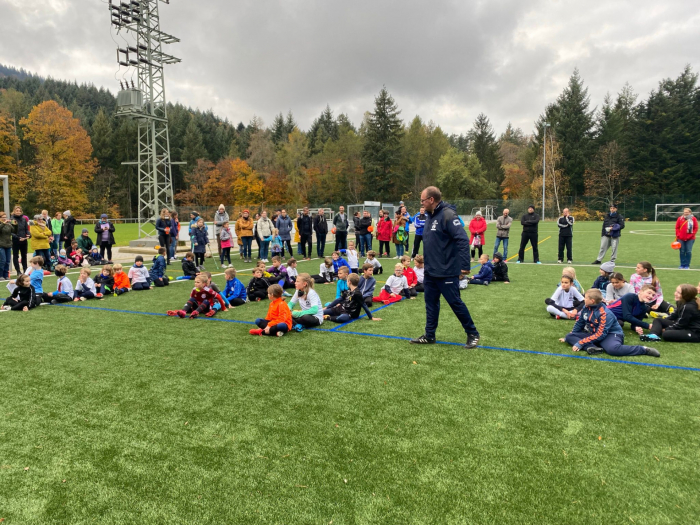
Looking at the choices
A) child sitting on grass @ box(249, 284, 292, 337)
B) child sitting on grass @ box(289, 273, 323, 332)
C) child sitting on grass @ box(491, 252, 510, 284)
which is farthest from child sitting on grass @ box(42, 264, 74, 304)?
child sitting on grass @ box(491, 252, 510, 284)

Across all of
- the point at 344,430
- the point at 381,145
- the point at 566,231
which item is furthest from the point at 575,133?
the point at 344,430

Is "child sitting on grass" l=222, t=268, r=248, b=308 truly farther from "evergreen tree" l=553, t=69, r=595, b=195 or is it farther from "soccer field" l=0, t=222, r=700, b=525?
"evergreen tree" l=553, t=69, r=595, b=195

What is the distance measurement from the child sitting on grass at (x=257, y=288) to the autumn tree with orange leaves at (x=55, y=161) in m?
49.4

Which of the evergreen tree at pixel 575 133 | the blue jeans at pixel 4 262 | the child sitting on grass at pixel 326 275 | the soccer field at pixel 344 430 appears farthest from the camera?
the evergreen tree at pixel 575 133

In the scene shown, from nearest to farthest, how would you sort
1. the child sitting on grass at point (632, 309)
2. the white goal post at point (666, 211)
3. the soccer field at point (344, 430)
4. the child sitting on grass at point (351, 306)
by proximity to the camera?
1. the soccer field at point (344, 430)
2. the child sitting on grass at point (632, 309)
3. the child sitting on grass at point (351, 306)
4. the white goal post at point (666, 211)

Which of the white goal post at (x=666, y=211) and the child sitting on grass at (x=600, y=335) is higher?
the white goal post at (x=666, y=211)

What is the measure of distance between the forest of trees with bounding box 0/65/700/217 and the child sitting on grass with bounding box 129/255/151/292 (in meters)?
45.8

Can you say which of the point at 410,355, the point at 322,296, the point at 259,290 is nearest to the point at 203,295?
the point at 259,290

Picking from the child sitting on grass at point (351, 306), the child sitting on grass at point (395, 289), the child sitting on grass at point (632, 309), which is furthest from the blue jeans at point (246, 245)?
the child sitting on grass at point (632, 309)

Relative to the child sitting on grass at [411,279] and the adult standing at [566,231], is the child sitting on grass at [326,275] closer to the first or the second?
the child sitting on grass at [411,279]

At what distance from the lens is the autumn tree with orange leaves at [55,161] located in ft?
159

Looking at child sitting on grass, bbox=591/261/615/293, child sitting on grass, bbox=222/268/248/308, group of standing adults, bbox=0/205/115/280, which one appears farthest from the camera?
group of standing adults, bbox=0/205/115/280

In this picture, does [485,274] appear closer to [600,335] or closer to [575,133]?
[600,335]

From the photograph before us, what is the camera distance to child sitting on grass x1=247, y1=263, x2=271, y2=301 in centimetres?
994
